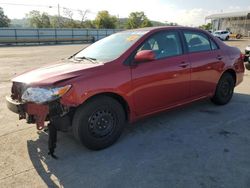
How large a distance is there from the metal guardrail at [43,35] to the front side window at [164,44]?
98.2 ft

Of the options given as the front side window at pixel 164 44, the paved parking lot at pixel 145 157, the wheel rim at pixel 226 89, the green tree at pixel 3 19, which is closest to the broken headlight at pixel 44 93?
the paved parking lot at pixel 145 157

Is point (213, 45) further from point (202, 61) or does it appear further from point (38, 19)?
point (38, 19)

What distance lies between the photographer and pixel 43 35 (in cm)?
3450

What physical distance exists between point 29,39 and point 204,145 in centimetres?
3217

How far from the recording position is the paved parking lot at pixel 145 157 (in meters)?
3.06

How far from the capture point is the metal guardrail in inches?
1246

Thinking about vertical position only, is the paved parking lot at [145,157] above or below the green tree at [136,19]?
below

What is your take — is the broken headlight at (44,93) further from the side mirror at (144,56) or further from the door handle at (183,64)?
the door handle at (183,64)

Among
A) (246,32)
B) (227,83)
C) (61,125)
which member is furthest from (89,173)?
(246,32)

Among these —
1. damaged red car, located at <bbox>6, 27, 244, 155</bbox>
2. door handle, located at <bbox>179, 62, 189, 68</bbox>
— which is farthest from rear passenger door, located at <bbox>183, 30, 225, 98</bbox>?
door handle, located at <bbox>179, 62, 189, 68</bbox>

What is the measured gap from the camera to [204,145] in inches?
153

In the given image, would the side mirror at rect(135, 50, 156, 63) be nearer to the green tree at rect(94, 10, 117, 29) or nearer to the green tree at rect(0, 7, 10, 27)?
the green tree at rect(94, 10, 117, 29)

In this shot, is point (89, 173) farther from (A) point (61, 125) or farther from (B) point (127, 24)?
(B) point (127, 24)

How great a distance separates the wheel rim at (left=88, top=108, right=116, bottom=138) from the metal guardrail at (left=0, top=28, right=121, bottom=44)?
30.4 metres
